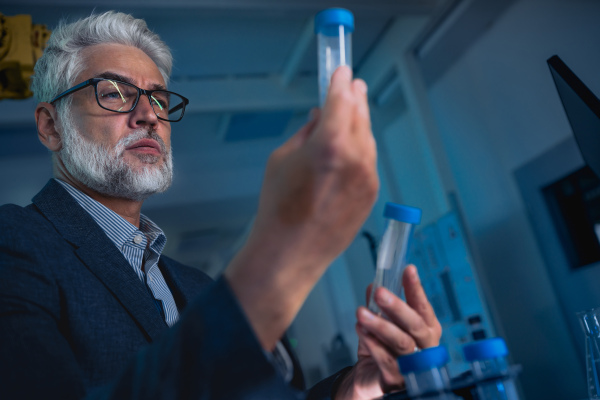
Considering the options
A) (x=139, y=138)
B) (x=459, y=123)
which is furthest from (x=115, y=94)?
(x=459, y=123)

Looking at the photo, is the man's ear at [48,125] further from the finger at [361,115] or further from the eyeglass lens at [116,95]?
the finger at [361,115]

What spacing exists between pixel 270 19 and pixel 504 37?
1.27 metres

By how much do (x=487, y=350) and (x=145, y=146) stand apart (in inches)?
33.7

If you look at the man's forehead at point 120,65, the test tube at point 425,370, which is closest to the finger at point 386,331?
the test tube at point 425,370

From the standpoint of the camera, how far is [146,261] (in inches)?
41.4

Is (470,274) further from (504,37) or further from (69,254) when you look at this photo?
(69,254)

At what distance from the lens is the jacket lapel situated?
2.52ft

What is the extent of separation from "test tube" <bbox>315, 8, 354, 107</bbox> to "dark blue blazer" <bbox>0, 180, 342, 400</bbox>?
27 centimetres

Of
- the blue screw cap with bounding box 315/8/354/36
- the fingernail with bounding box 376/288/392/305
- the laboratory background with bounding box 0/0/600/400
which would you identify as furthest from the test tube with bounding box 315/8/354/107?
the laboratory background with bounding box 0/0/600/400

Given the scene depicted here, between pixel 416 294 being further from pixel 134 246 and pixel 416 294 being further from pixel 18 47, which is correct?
pixel 18 47

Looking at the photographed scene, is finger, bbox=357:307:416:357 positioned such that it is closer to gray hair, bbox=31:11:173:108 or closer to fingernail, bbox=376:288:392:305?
fingernail, bbox=376:288:392:305

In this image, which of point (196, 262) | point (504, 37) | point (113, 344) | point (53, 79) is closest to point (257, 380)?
point (113, 344)

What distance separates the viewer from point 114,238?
3.21 feet

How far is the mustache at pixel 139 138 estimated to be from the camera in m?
1.05
